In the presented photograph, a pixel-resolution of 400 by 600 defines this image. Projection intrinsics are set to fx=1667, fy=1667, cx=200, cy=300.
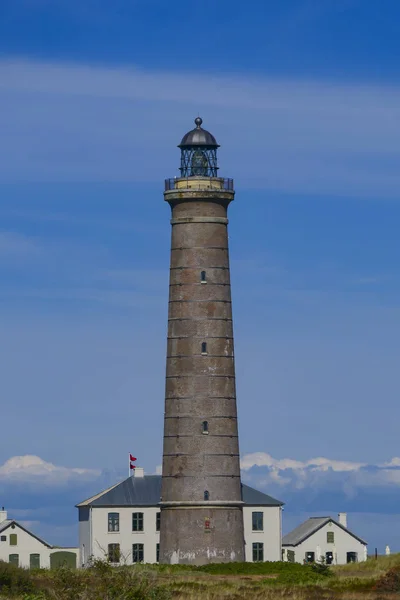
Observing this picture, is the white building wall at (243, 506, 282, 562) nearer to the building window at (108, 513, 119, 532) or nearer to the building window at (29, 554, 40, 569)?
the building window at (108, 513, 119, 532)

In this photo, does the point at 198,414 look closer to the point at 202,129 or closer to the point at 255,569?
the point at 255,569

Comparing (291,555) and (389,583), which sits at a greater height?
(291,555)

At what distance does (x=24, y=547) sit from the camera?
102 meters

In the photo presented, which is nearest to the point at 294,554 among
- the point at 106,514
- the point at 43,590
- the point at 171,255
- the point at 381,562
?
the point at 106,514


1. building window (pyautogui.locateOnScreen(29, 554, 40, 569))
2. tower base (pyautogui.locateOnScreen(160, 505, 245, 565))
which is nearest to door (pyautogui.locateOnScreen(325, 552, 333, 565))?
building window (pyautogui.locateOnScreen(29, 554, 40, 569))

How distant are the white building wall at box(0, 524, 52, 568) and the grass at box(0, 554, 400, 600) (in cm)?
2149

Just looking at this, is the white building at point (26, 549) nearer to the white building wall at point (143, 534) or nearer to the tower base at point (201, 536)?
the white building wall at point (143, 534)

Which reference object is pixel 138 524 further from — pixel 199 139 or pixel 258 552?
pixel 199 139

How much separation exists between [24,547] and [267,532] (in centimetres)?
1492

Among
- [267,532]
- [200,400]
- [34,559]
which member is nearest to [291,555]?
[267,532]

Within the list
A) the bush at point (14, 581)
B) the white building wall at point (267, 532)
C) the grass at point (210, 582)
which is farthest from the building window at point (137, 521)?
the bush at point (14, 581)

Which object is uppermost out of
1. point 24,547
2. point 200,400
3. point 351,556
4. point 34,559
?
point 200,400

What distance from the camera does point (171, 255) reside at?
8644 centimetres

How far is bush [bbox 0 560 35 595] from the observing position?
208ft
